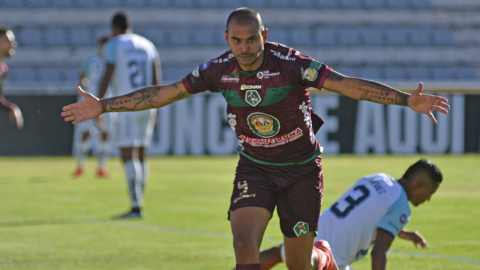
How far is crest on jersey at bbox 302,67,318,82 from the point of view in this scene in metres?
4.12

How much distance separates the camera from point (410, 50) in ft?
81.4

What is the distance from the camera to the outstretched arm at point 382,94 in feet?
13.1

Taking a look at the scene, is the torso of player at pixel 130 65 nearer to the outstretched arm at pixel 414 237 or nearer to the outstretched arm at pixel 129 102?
the outstretched arm at pixel 129 102

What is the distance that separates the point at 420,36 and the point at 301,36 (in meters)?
4.40

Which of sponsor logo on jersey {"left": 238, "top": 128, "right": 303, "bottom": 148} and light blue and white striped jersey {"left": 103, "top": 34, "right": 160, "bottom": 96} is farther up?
light blue and white striped jersey {"left": 103, "top": 34, "right": 160, "bottom": 96}

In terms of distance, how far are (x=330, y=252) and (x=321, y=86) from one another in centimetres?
123

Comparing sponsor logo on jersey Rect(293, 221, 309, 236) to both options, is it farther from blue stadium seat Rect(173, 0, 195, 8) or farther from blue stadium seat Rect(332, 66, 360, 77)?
blue stadium seat Rect(173, 0, 195, 8)

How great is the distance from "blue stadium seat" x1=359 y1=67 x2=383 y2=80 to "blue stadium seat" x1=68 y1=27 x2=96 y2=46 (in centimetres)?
901

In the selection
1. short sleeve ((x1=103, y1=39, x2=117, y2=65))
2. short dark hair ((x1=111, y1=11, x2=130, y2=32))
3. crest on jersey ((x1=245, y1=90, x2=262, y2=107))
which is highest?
short dark hair ((x1=111, y1=11, x2=130, y2=32))

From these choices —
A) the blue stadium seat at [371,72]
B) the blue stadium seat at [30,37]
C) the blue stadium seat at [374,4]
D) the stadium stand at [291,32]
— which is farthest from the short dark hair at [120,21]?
the blue stadium seat at [374,4]

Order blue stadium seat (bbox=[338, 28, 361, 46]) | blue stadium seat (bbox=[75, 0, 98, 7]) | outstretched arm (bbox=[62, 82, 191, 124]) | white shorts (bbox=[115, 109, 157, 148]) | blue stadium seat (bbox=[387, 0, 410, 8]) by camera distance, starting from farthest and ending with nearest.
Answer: blue stadium seat (bbox=[387, 0, 410, 8]), blue stadium seat (bbox=[338, 28, 361, 46]), blue stadium seat (bbox=[75, 0, 98, 7]), white shorts (bbox=[115, 109, 157, 148]), outstretched arm (bbox=[62, 82, 191, 124])

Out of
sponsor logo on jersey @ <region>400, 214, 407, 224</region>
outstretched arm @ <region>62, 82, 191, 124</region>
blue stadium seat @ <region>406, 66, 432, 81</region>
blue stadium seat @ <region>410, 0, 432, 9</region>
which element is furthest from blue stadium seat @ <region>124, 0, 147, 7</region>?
sponsor logo on jersey @ <region>400, 214, 407, 224</region>

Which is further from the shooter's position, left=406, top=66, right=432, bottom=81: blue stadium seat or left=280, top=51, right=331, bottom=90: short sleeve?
left=406, top=66, right=432, bottom=81: blue stadium seat

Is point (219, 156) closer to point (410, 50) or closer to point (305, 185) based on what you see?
point (410, 50)
